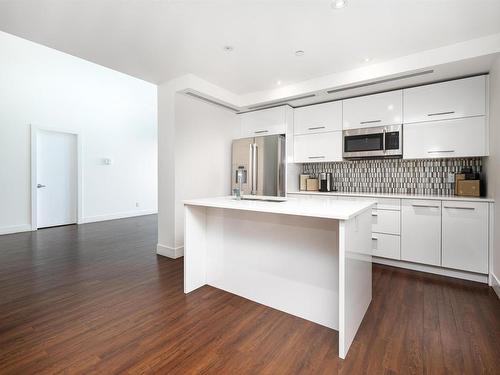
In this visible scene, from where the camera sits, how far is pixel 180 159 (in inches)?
141

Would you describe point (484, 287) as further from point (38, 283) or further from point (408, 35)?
point (38, 283)

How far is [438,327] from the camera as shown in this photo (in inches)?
75.0

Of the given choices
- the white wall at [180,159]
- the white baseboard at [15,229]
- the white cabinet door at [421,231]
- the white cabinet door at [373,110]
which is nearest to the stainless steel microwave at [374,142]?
the white cabinet door at [373,110]

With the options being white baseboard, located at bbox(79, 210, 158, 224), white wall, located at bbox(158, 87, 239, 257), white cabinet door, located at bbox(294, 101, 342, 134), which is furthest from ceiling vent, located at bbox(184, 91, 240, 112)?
white baseboard, located at bbox(79, 210, 158, 224)

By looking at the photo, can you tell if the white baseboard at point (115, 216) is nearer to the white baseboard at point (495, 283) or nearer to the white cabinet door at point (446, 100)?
the white cabinet door at point (446, 100)

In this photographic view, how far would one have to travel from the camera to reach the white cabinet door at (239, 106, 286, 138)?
13.4ft

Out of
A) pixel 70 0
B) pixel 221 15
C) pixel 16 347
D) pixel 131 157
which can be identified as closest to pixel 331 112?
pixel 221 15

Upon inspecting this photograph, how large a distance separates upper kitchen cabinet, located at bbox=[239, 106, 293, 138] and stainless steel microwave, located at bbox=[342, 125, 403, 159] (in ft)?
3.21

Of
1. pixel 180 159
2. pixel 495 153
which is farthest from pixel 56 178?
pixel 495 153

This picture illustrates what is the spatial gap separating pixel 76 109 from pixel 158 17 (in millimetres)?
4706

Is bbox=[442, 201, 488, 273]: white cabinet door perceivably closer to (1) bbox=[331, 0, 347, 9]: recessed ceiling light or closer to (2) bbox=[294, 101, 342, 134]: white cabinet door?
(2) bbox=[294, 101, 342, 134]: white cabinet door

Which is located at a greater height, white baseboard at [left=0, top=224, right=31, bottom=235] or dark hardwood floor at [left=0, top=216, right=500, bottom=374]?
white baseboard at [left=0, top=224, right=31, bottom=235]

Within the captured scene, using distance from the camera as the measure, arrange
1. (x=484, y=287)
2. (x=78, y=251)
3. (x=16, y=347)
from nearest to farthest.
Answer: (x=16, y=347)
(x=484, y=287)
(x=78, y=251)

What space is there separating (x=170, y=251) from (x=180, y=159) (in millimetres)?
1314
